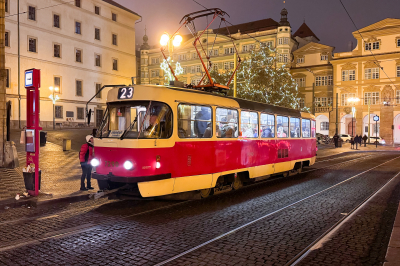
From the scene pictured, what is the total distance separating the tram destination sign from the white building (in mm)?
34862

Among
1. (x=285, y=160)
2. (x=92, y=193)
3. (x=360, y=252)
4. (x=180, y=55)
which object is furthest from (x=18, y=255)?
(x=180, y=55)

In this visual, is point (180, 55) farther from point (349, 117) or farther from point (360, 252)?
point (360, 252)

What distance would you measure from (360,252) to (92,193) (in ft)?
23.7

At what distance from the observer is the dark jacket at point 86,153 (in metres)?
11.0

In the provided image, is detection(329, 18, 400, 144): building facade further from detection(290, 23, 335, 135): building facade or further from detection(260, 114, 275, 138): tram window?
detection(260, 114, 275, 138): tram window

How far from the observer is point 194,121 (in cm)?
934

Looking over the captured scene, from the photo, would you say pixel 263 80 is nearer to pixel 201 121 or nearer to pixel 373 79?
pixel 373 79

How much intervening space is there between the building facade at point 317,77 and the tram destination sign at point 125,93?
190 ft

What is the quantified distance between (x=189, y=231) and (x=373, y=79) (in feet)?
196

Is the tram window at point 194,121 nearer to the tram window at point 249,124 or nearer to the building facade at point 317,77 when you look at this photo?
the tram window at point 249,124

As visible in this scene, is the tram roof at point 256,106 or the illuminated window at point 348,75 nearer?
the tram roof at point 256,106

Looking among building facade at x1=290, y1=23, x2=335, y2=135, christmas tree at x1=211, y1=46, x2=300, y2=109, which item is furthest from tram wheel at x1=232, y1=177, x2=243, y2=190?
building facade at x1=290, y1=23, x2=335, y2=135

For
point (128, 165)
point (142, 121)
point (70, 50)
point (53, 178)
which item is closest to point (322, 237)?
point (128, 165)

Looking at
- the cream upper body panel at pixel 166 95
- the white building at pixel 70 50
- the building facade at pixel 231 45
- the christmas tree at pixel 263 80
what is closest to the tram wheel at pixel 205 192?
the cream upper body panel at pixel 166 95
